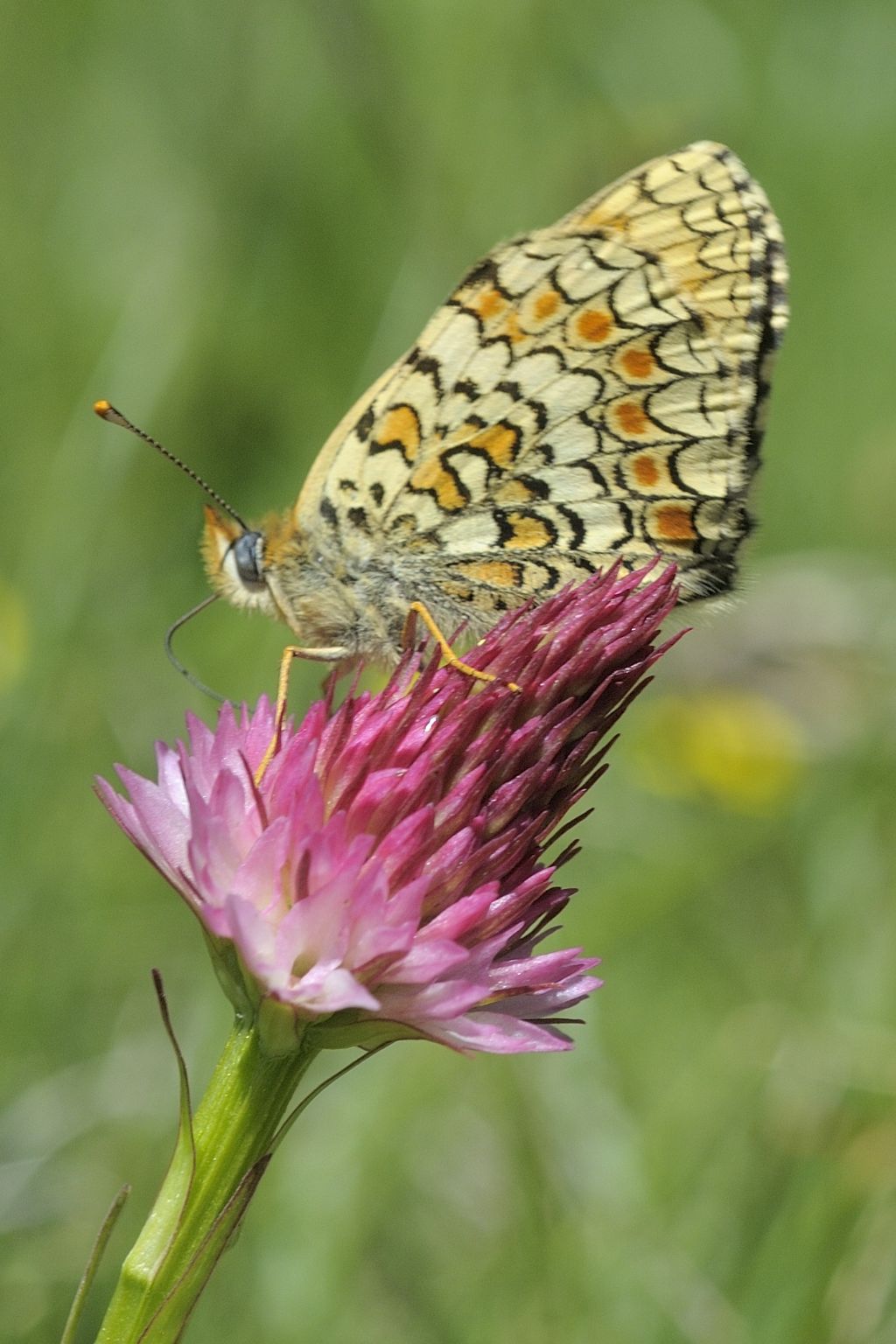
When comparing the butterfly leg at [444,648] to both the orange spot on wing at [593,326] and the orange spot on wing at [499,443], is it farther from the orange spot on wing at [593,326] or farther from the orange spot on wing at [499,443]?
the orange spot on wing at [593,326]

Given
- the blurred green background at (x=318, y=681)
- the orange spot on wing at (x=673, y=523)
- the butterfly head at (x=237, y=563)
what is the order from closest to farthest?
1. the orange spot on wing at (x=673, y=523)
2. the butterfly head at (x=237, y=563)
3. the blurred green background at (x=318, y=681)

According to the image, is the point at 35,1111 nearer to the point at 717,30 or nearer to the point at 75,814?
the point at 75,814

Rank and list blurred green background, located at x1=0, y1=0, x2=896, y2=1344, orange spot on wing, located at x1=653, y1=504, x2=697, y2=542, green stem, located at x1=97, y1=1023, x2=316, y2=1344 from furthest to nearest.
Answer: blurred green background, located at x1=0, y1=0, x2=896, y2=1344 < orange spot on wing, located at x1=653, y1=504, x2=697, y2=542 < green stem, located at x1=97, y1=1023, x2=316, y2=1344

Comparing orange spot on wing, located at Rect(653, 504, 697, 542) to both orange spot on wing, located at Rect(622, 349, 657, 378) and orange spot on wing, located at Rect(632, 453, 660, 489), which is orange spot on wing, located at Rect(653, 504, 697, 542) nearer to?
orange spot on wing, located at Rect(632, 453, 660, 489)

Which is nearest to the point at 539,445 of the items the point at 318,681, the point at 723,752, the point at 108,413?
the point at 108,413

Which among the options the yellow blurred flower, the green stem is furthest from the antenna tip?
the yellow blurred flower

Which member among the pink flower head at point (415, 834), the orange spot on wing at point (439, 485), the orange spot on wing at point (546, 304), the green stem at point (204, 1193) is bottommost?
the green stem at point (204, 1193)

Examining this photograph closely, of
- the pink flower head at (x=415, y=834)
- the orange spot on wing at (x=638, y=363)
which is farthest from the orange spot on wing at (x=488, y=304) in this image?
the pink flower head at (x=415, y=834)
